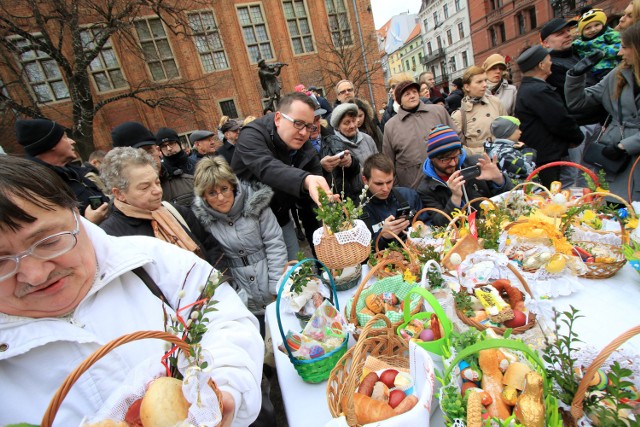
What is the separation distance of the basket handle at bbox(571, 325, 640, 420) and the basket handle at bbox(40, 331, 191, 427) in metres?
1.03

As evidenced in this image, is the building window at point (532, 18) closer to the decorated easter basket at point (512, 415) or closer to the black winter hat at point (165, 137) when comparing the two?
the black winter hat at point (165, 137)

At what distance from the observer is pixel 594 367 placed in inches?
29.4

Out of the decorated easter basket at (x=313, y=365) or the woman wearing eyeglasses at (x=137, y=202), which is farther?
the woman wearing eyeglasses at (x=137, y=202)

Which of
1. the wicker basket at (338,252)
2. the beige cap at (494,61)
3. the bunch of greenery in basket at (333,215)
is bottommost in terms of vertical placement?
the wicker basket at (338,252)

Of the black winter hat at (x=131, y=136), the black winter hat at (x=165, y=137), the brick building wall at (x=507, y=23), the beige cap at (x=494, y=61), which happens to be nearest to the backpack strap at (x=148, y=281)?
the black winter hat at (x=131, y=136)

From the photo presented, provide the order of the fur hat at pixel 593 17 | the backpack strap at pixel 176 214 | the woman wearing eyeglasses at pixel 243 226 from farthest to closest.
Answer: the fur hat at pixel 593 17 < the woman wearing eyeglasses at pixel 243 226 < the backpack strap at pixel 176 214

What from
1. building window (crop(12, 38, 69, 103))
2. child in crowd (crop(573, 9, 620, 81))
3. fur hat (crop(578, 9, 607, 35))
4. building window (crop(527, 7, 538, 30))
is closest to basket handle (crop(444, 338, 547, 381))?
child in crowd (crop(573, 9, 620, 81))

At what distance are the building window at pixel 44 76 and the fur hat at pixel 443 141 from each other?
14.8m

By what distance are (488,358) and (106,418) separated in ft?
3.63

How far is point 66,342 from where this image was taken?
0.85 metres

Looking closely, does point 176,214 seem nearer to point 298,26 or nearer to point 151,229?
point 151,229

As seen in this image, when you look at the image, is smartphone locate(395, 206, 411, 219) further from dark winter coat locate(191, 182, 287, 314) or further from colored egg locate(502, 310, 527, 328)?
colored egg locate(502, 310, 527, 328)

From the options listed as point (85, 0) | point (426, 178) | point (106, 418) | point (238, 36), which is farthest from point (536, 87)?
point (238, 36)

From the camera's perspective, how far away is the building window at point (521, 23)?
21200 mm
